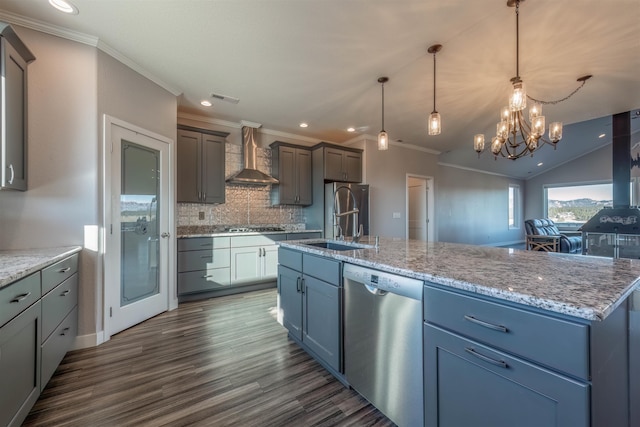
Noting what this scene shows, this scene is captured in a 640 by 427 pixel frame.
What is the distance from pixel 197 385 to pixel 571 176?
1165 centimetres

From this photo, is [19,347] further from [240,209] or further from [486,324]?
[240,209]

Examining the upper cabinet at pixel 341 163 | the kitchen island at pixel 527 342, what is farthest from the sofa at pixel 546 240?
the kitchen island at pixel 527 342

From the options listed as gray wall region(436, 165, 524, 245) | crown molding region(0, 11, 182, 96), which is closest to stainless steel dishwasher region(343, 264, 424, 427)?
crown molding region(0, 11, 182, 96)

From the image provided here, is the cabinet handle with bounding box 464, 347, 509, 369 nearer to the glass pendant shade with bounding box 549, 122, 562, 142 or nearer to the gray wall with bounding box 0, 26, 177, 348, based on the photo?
the gray wall with bounding box 0, 26, 177, 348

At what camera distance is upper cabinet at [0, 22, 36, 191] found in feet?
5.57

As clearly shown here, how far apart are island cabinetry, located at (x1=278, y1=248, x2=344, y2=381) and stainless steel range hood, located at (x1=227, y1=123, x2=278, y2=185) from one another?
2.07 meters

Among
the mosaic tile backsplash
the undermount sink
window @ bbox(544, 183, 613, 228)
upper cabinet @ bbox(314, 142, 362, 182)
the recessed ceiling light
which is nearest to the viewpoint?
the recessed ceiling light

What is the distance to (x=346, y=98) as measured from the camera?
135 inches

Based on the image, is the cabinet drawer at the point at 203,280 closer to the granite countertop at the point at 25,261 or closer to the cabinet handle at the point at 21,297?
the granite countertop at the point at 25,261

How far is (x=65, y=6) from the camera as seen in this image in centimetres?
190

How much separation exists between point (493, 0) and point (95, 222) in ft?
11.8

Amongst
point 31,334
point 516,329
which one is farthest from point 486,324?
point 31,334

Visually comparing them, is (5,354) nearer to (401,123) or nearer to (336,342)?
(336,342)

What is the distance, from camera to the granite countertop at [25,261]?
123cm
